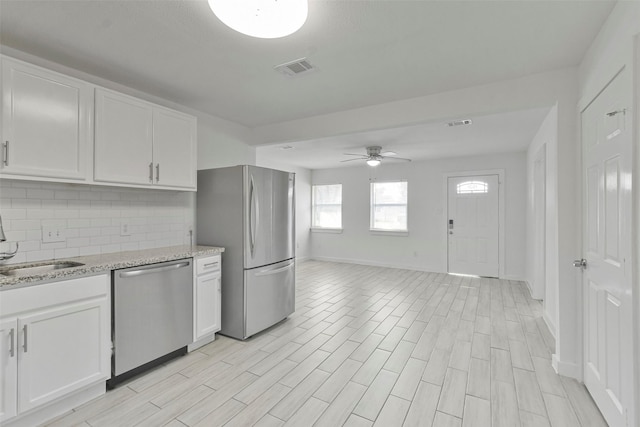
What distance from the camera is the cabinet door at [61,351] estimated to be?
1.72 m

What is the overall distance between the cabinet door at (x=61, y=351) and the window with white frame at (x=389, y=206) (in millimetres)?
5880

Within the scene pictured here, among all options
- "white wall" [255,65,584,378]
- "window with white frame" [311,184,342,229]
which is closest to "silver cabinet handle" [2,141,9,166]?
"white wall" [255,65,584,378]

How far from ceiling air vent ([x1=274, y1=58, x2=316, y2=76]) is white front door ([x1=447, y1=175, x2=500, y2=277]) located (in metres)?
4.79

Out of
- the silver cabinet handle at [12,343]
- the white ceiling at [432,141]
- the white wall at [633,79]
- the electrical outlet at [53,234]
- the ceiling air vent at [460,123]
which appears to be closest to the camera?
the white wall at [633,79]

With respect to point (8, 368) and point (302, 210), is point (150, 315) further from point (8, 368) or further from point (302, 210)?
point (302, 210)

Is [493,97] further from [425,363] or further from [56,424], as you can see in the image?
[56,424]

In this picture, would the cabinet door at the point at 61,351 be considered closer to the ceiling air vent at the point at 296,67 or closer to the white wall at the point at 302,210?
the ceiling air vent at the point at 296,67

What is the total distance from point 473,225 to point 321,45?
17.1 feet

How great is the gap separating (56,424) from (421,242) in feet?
20.2

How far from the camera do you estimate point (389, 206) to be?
7012mm

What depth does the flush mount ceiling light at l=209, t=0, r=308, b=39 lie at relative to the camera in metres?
1.28

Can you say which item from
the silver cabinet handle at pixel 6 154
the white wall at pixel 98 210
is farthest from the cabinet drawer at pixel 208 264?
the silver cabinet handle at pixel 6 154

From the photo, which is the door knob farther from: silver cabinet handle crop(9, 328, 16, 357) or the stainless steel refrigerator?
silver cabinet handle crop(9, 328, 16, 357)

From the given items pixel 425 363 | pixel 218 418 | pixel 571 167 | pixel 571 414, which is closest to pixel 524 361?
pixel 571 414
